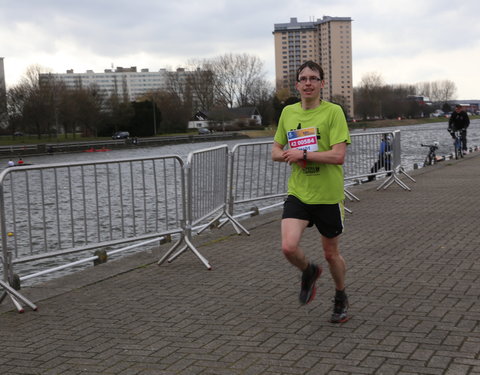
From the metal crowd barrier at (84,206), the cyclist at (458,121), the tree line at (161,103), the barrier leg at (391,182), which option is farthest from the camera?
the tree line at (161,103)

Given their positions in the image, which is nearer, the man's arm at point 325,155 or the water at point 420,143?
the man's arm at point 325,155

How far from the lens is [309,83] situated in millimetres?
5188

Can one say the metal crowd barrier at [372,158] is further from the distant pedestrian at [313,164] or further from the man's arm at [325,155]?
Answer: the man's arm at [325,155]

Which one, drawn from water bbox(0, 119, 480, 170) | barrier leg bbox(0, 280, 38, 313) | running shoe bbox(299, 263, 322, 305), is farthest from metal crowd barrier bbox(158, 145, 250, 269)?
water bbox(0, 119, 480, 170)

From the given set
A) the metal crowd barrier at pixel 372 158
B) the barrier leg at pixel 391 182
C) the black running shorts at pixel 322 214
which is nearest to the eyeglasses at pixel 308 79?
the black running shorts at pixel 322 214

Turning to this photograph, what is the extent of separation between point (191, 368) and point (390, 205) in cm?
871

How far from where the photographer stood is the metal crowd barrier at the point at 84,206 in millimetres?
6750

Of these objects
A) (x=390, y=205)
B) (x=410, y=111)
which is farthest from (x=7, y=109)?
(x=410, y=111)

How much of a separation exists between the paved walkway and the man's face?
174cm

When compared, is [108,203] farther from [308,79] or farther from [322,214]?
[308,79]

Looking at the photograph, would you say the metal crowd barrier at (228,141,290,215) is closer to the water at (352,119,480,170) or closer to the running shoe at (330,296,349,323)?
the running shoe at (330,296,349,323)

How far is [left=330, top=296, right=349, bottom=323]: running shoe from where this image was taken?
539 centimetres

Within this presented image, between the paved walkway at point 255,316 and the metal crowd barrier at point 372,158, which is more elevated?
the metal crowd barrier at point 372,158

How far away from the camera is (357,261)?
773 centimetres
